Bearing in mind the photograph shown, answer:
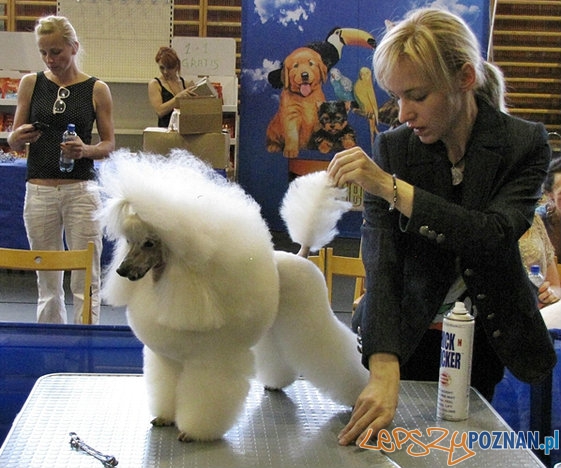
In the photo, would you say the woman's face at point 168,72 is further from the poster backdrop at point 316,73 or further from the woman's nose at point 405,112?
the woman's nose at point 405,112

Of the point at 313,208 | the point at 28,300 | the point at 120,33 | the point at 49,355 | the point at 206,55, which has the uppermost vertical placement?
the point at 120,33

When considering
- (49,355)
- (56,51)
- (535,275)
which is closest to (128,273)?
(49,355)

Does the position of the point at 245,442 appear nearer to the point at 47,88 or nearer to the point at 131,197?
the point at 131,197

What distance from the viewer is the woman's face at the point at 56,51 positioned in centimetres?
250

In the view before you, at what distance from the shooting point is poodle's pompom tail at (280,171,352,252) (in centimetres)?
117

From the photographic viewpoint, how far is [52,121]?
260 cm

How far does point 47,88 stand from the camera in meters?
2.59

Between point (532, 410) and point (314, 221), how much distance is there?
2.29 feet

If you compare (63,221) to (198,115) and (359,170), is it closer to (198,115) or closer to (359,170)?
(198,115)

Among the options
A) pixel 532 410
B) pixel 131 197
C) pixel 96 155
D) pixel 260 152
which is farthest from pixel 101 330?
pixel 260 152

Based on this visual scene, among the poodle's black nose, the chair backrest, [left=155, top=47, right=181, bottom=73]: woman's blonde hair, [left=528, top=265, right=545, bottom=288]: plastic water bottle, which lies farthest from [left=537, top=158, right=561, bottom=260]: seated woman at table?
[left=155, top=47, right=181, bottom=73]: woman's blonde hair

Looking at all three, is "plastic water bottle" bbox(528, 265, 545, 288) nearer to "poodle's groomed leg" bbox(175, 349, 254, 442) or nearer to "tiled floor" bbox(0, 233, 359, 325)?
"poodle's groomed leg" bbox(175, 349, 254, 442)

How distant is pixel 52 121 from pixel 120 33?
11.3 feet

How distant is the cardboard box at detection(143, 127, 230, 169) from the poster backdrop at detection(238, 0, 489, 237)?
2.38m
